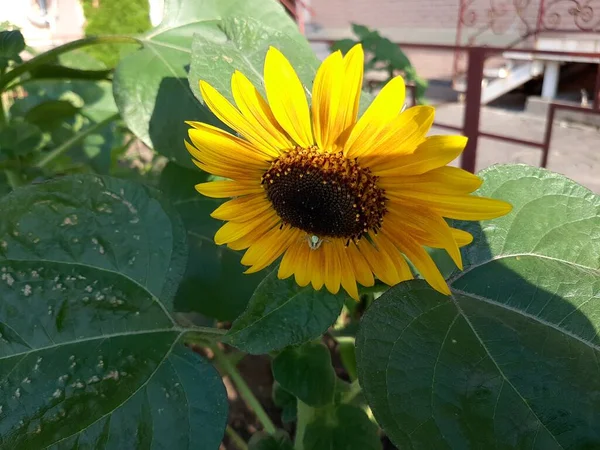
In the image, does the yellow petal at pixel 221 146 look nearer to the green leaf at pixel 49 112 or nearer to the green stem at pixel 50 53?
the green stem at pixel 50 53

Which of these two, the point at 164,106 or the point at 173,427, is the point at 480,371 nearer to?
the point at 173,427

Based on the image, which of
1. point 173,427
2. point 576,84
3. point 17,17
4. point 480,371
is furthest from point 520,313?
point 576,84

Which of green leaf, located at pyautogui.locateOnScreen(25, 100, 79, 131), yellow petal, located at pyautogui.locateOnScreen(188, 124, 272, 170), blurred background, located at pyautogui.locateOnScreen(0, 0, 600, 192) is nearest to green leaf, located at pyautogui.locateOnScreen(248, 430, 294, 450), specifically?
yellow petal, located at pyautogui.locateOnScreen(188, 124, 272, 170)

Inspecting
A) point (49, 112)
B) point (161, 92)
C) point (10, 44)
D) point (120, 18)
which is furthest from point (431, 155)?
point (120, 18)

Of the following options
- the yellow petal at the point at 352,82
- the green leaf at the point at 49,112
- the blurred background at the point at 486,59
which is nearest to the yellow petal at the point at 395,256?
the yellow petal at the point at 352,82

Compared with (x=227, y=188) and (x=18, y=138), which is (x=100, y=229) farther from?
(x=18, y=138)

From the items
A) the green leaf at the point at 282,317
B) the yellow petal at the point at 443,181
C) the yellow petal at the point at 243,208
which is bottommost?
the green leaf at the point at 282,317

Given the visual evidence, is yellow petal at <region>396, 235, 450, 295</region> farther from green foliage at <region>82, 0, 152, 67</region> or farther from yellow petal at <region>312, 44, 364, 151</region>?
green foliage at <region>82, 0, 152, 67</region>

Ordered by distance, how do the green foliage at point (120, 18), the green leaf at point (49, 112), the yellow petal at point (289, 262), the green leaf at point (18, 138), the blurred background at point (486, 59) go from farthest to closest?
1. the green foliage at point (120, 18)
2. the blurred background at point (486, 59)
3. the green leaf at point (49, 112)
4. the green leaf at point (18, 138)
5. the yellow petal at point (289, 262)
